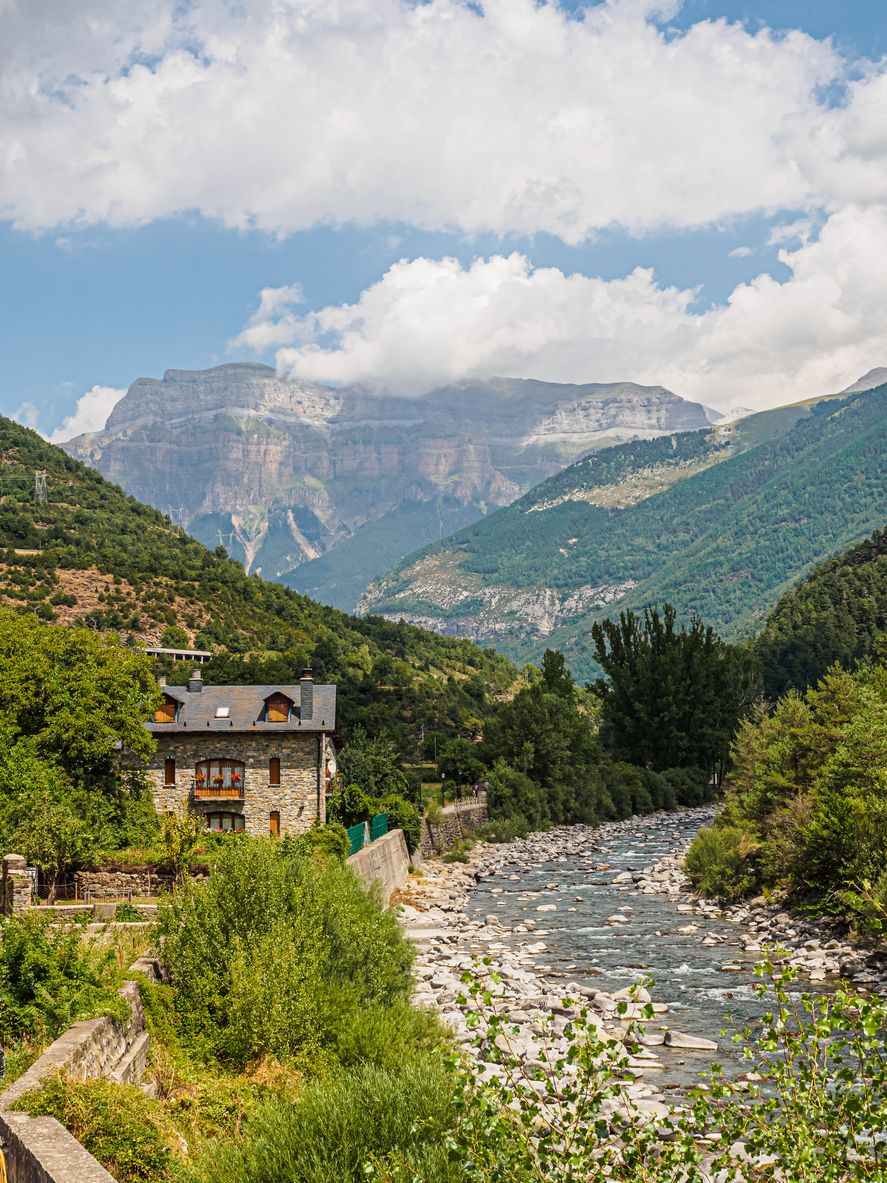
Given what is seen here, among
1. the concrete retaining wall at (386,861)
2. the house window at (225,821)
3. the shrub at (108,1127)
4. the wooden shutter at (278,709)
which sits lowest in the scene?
the concrete retaining wall at (386,861)

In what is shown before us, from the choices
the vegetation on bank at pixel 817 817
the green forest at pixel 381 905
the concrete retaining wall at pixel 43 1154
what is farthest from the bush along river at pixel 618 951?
the concrete retaining wall at pixel 43 1154

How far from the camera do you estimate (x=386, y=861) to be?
42.6 meters

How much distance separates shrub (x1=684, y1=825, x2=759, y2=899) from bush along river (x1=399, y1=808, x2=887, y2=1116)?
0.91m

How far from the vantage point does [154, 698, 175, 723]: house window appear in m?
46.8

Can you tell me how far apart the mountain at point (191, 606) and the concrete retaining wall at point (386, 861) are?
1234 inches

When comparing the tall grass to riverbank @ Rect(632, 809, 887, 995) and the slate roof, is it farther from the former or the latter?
the slate roof

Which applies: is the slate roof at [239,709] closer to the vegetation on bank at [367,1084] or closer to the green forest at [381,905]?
the green forest at [381,905]

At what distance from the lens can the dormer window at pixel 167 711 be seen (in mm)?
46844

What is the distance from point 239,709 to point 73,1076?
115 ft

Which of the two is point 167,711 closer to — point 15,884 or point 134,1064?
point 15,884

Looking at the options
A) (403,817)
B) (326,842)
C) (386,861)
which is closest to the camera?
(326,842)

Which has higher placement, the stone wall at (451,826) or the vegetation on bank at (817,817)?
the vegetation on bank at (817,817)

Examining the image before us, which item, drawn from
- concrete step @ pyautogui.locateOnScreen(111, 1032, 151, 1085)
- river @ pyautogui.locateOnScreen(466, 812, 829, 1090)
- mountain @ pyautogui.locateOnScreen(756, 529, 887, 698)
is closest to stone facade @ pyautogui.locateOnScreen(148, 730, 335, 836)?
river @ pyautogui.locateOnScreen(466, 812, 829, 1090)

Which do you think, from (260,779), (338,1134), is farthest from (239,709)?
(338,1134)
